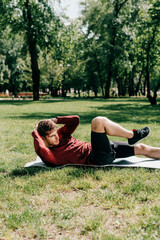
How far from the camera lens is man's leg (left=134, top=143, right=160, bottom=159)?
15.3ft

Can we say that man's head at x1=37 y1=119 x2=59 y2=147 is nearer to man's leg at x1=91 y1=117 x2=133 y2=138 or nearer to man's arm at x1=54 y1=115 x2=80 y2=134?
man's arm at x1=54 y1=115 x2=80 y2=134

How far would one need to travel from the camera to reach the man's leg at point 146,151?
4668 mm

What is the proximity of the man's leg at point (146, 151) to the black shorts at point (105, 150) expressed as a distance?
10 centimetres

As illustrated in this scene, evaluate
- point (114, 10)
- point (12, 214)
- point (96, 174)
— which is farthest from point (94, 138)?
point (114, 10)

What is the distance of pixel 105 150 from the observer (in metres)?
4.32

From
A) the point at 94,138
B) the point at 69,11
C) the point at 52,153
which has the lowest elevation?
the point at 52,153

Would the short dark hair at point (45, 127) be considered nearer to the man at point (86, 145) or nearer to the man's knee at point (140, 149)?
the man at point (86, 145)

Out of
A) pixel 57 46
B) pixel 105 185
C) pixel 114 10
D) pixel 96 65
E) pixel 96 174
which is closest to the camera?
pixel 105 185

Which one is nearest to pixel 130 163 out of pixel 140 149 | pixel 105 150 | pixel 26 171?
pixel 140 149

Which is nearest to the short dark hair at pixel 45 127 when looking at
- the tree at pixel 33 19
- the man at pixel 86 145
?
the man at pixel 86 145

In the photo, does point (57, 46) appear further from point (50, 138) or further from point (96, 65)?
point (50, 138)

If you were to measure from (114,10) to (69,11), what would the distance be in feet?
21.4

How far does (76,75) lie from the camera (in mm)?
47875

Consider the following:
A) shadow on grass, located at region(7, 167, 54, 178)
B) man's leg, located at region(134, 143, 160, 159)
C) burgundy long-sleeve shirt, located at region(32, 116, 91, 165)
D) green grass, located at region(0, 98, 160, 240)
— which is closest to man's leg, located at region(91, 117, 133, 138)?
burgundy long-sleeve shirt, located at region(32, 116, 91, 165)
